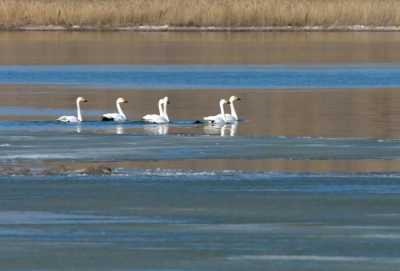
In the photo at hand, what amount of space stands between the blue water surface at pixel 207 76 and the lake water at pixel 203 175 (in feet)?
0.28

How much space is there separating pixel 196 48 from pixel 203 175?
101 feet

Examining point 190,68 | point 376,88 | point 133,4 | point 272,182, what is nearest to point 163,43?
point 133,4

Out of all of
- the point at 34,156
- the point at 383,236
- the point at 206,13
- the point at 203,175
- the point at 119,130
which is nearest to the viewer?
the point at 383,236

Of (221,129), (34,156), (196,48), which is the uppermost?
(34,156)

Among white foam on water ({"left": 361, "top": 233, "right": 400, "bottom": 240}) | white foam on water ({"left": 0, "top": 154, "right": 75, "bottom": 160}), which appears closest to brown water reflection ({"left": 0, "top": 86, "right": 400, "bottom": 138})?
white foam on water ({"left": 0, "top": 154, "right": 75, "bottom": 160})

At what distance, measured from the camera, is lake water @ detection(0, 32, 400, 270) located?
10164 mm

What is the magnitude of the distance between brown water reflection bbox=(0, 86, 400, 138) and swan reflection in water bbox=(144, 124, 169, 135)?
0.14m

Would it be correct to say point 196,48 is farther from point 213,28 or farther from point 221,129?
point 221,129

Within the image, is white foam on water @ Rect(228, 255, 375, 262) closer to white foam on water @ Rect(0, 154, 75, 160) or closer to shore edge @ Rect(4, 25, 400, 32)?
white foam on water @ Rect(0, 154, 75, 160)

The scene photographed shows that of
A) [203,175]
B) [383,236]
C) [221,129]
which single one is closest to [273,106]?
[221,129]

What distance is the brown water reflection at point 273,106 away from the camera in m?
19.8

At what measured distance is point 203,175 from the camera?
14281 millimetres

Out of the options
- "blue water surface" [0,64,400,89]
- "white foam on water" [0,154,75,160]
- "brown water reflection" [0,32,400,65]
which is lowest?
"brown water reflection" [0,32,400,65]

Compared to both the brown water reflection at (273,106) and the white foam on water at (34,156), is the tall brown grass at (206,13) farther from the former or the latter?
the white foam on water at (34,156)
